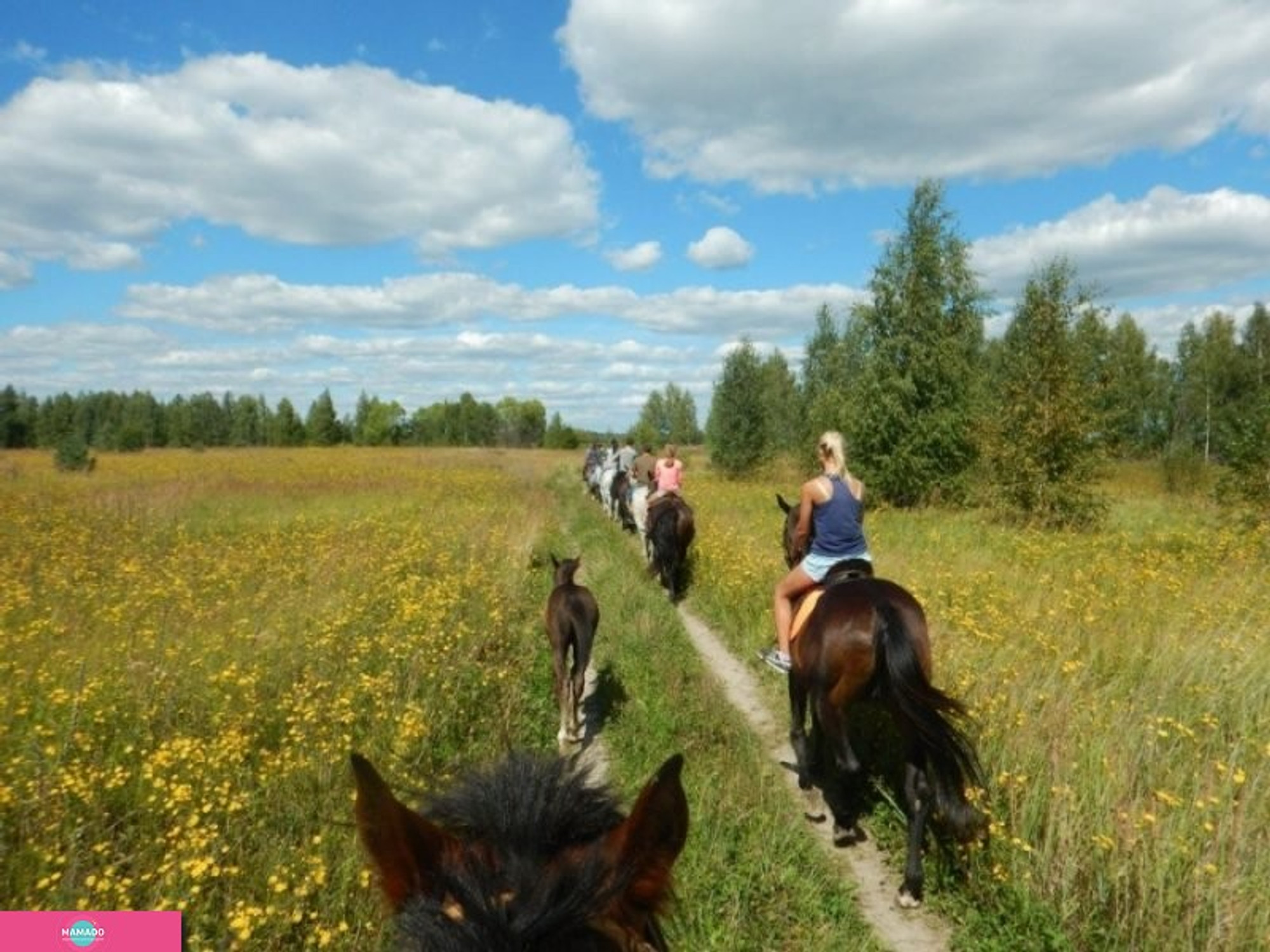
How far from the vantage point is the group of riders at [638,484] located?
45.5 feet

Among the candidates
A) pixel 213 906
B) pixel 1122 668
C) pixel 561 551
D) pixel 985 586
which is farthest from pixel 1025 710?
pixel 561 551

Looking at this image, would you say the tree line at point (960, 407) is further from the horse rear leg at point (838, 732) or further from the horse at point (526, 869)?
the horse at point (526, 869)

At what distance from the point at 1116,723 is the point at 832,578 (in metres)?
2.11

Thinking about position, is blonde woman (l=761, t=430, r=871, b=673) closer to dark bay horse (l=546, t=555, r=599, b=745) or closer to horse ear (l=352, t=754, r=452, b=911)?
dark bay horse (l=546, t=555, r=599, b=745)

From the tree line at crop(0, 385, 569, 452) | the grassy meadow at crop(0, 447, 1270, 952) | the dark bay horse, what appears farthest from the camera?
the tree line at crop(0, 385, 569, 452)

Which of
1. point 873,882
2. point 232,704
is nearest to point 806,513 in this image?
point 873,882

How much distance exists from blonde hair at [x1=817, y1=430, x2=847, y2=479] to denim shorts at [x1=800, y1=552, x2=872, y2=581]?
Answer: 69 cm

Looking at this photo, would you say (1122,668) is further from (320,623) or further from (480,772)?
(320,623)

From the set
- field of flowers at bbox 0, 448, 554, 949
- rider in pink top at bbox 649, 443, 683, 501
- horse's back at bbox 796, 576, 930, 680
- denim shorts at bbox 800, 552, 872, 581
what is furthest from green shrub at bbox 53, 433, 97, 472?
horse's back at bbox 796, 576, 930, 680

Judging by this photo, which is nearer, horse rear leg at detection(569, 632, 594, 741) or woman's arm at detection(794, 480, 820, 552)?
woman's arm at detection(794, 480, 820, 552)

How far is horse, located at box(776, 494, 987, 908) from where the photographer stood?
433 centimetres

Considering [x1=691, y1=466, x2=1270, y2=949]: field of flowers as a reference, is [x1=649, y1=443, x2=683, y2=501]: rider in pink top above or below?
above

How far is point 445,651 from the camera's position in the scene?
6680 mm

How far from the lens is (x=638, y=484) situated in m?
18.2
